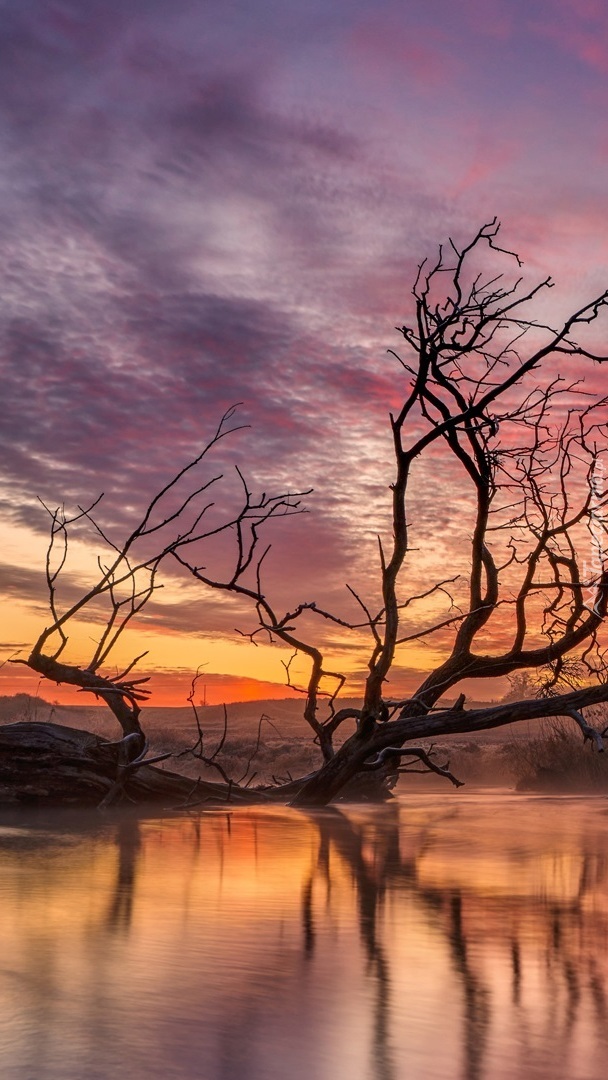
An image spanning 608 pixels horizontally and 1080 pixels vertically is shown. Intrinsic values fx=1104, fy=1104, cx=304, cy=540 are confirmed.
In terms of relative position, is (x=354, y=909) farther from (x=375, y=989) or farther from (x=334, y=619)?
(x=334, y=619)

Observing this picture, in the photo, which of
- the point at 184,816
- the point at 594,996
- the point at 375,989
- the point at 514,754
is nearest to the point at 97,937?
the point at 375,989

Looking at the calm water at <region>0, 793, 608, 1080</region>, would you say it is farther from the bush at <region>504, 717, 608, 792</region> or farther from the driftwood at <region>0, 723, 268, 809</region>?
the bush at <region>504, 717, 608, 792</region>

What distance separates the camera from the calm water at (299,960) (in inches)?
127

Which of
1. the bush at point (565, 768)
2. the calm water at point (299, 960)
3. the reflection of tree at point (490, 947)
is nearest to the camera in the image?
the calm water at point (299, 960)

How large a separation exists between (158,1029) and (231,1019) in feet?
0.92

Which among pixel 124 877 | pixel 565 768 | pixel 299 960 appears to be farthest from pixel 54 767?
pixel 565 768

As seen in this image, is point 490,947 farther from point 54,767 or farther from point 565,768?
point 565,768

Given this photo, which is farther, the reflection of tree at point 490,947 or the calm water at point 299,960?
the reflection of tree at point 490,947

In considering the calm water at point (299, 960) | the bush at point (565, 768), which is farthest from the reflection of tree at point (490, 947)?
the bush at point (565, 768)

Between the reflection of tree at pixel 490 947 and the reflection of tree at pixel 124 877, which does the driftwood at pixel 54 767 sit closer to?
the reflection of tree at pixel 124 877

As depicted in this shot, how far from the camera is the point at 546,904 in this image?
21.1 feet

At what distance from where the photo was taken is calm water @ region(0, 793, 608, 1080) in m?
3.22

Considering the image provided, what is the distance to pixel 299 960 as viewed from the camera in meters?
4.67

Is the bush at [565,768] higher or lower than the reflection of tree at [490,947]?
higher
